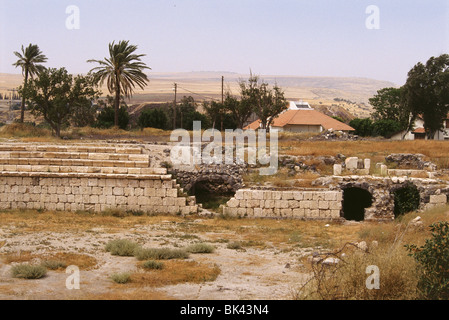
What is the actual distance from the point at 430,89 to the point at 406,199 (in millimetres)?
27812

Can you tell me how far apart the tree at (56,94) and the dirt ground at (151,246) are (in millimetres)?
16572

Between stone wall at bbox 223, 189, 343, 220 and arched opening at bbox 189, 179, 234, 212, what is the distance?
9.68 ft

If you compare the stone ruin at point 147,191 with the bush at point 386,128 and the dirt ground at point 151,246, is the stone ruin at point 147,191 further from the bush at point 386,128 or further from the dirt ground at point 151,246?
the bush at point 386,128

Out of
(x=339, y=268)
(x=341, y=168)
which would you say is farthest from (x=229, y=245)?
(x=341, y=168)

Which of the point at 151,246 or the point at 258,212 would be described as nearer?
the point at 151,246

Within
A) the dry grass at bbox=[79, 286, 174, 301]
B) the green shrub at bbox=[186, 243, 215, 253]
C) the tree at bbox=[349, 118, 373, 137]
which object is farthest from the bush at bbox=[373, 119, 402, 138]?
the dry grass at bbox=[79, 286, 174, 301]

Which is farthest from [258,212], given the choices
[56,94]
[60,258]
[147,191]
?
[56,94]

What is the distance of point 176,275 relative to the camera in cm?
1084

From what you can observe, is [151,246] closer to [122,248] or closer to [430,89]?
[122,248]

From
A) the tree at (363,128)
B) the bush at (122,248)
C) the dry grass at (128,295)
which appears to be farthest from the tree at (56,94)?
the tree at (363,128)

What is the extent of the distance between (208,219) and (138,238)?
14.5ft

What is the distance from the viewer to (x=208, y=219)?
1908 cm

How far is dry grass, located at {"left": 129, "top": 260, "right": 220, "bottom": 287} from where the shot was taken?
1029cm

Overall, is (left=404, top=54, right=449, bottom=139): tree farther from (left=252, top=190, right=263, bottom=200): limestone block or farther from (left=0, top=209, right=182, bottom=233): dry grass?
(left=0, top=209, right=182, bottom=233): dry grass
